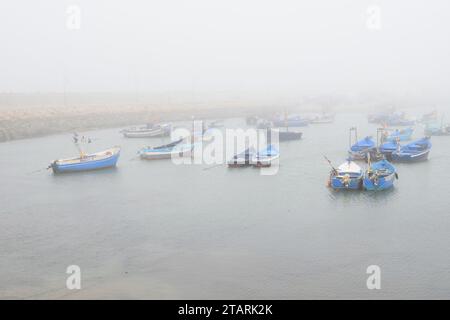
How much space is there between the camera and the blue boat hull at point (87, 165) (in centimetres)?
4710

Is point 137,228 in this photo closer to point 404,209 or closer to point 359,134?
point 404,209

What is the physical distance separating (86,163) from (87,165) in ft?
0.85

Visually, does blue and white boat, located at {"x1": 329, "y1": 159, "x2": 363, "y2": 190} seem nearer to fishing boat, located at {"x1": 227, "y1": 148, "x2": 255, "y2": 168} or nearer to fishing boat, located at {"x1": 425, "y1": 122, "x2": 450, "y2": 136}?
fishing boat, located at {"x1": 227, "y1": 148, "x2": 255, "y2": 168}

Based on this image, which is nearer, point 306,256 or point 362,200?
point 306,256

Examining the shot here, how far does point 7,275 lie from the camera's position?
23.1 meters

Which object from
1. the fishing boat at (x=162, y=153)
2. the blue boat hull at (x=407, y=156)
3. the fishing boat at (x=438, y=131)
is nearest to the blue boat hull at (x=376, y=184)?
the blue boat hull at (x=407, y=156)

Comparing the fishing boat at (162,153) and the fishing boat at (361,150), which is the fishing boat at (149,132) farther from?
the fishing boat at (361,150)

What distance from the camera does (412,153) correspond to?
165ft

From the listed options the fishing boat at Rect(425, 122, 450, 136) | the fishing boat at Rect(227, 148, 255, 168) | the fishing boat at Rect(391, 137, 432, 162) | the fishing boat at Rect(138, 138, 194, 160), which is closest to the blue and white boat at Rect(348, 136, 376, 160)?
the fishing boat at Rect(391, 137, 432, 162)

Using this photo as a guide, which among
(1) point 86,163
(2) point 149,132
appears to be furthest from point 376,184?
(2) point 149,132

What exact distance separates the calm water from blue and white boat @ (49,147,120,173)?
1.33m

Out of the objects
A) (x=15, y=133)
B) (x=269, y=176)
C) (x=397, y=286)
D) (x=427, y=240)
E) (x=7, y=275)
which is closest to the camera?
(x=397, y=286)

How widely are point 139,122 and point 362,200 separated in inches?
2930
